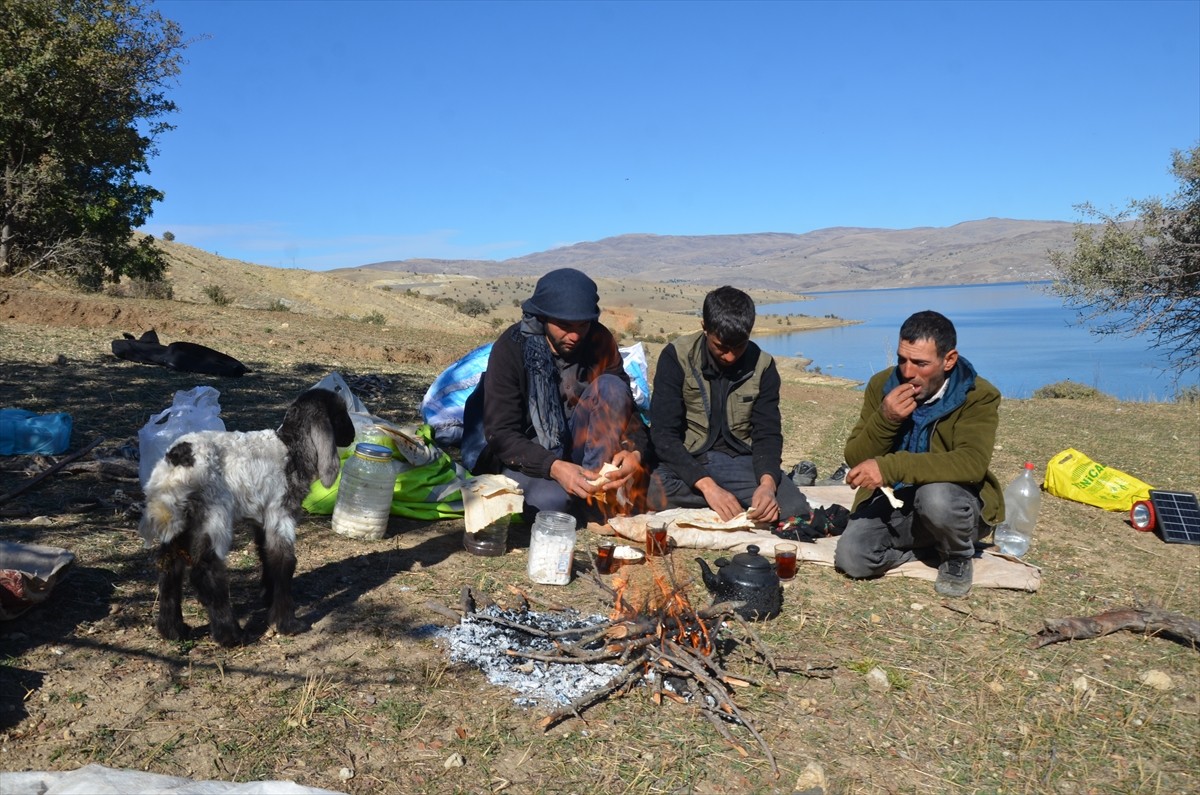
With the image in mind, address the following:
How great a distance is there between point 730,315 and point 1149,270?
16267mm

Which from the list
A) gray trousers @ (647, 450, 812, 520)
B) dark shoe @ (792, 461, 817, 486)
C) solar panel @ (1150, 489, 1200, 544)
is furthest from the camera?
dark shoe @ (792, 461, 817, 486)

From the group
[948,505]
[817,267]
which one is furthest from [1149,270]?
[817,267]

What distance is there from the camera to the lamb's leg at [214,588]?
10.5 feet

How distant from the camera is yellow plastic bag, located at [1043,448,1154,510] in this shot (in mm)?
6449

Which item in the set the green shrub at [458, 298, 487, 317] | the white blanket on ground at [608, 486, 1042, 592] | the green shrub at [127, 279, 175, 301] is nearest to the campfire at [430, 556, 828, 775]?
the white blanket on ground at [608, 486, 1042, 592]

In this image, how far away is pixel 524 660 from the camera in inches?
135

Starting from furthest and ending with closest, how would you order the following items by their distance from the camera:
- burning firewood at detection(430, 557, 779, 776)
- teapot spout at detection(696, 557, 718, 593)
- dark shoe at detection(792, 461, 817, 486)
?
dark shoe at detection(792, 461, 817, 486) → teapot spout at detection(696, 557, 718, 593) → burning firewood at detection(430, 557, 779, 776)

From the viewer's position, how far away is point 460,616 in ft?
12.3

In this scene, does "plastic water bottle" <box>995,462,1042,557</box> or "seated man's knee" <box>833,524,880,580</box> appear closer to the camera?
"seated man's knee" <box>833,524,880,580</box>

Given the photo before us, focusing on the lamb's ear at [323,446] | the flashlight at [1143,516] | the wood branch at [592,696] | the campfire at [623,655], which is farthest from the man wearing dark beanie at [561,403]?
the flashlight at [1143,516]

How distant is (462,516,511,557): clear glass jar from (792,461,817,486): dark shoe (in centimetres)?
276

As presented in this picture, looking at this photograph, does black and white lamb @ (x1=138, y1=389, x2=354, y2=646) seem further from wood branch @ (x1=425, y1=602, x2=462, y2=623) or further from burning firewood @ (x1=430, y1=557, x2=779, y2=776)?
burning firewood @ (x1=430, y1=557, x2=779, y2=776)

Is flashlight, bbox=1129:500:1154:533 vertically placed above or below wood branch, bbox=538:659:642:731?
below

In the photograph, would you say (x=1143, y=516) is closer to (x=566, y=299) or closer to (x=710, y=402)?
(x=710, y=402)
